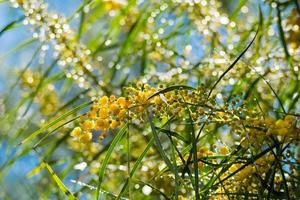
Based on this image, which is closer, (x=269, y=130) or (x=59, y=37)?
(x=269, y=130)

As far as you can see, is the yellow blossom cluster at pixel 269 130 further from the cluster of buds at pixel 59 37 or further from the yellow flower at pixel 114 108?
the cluster of buds at pixel 59 37

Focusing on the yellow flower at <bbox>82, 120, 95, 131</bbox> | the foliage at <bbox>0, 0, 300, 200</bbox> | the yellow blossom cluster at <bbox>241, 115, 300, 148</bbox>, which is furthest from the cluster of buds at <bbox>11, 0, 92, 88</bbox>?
the yellow blossom cluster at <bbox>241, 115, 300, 148</bbox>

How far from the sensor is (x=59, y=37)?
1.25 m

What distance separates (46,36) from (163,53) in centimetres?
28

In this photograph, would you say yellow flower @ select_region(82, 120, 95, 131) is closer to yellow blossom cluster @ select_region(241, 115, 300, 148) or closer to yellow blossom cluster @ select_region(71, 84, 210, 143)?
yellow blossom cluster @ select_region(71, 84, 210, 143)

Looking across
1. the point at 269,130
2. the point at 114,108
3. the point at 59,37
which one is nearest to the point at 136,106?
the point at 114,108

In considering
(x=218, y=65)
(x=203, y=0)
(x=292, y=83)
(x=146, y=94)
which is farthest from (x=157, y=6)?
(x=146, y=94)

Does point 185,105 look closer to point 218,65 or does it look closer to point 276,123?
point 276,123

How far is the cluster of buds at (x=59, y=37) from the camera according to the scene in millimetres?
1225

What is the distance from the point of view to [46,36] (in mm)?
1258

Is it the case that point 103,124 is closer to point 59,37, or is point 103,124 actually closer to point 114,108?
point 114,108

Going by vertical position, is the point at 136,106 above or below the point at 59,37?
below

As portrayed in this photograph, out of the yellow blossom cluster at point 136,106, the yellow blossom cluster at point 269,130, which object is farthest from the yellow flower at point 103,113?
the yellow blossom cluster at point 269,130

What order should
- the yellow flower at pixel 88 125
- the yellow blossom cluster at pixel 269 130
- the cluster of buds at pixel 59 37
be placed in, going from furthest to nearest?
the cluster of buds at pixel 59 37 < the yellow flower at pixel 88 125 < the yellow blossom cluster at pixel 269 130
